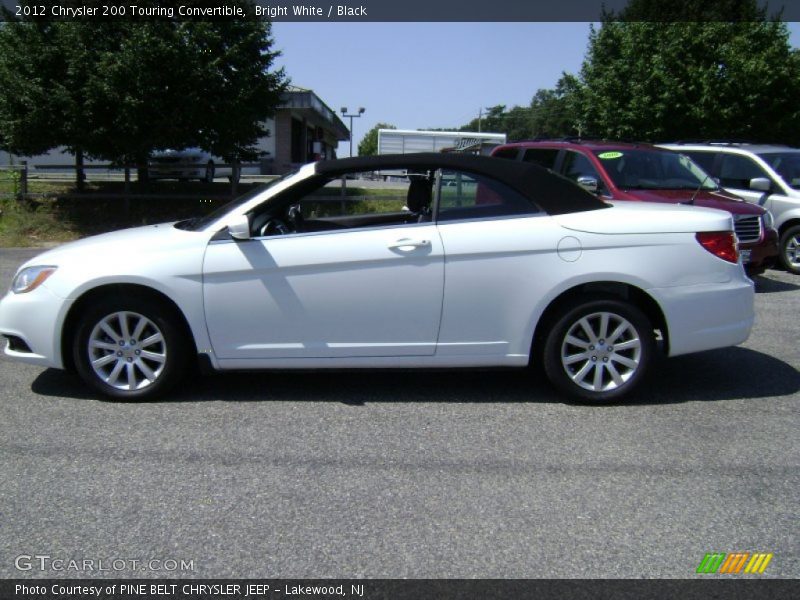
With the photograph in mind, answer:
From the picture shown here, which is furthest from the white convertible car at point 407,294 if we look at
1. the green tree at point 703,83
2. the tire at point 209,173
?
the green tree at point 703,83

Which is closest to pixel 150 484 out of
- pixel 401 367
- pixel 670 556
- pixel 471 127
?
pixel 401 367

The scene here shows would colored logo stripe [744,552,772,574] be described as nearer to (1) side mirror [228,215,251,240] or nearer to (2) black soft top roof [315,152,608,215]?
(2) black soft top roof [315,152,608,215]

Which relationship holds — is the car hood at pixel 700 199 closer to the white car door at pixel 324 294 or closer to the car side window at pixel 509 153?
the car side window at pixel 509 153

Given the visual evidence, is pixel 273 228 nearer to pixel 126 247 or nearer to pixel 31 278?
pixel 126 247

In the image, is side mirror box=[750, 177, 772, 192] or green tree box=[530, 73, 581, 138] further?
green tree box=[530, 73, 581, 138]

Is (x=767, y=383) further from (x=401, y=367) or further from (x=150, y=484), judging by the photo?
(x=150, y=484)

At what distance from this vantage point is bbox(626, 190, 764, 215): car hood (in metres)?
9.02

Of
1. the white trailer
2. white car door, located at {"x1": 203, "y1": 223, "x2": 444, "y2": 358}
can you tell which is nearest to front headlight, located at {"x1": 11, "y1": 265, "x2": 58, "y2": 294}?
white car door, located at {"x1": 203, "y1": 223, "x2": 444, "y2": 358}

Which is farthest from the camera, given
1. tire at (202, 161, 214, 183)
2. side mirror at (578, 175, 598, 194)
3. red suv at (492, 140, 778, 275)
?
tire at (202, 161, 214, 183)

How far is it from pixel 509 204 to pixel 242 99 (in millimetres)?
12047

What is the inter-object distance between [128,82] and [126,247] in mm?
11344

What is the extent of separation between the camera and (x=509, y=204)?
4.99 meters

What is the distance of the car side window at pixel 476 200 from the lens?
4965 millimetres

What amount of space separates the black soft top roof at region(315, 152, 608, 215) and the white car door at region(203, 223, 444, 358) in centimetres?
53
